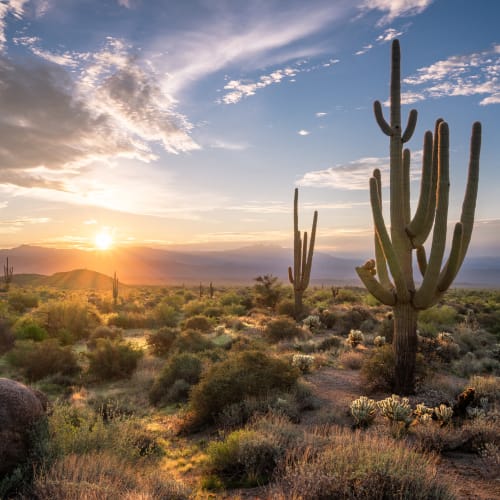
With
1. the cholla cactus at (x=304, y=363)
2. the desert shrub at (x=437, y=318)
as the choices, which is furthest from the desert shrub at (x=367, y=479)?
the desert shrub at (x=437, y=318)

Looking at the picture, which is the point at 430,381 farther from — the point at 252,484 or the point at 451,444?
the point at 252,484

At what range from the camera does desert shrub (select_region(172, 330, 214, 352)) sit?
15.8 meters

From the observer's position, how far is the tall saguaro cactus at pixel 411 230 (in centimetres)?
939

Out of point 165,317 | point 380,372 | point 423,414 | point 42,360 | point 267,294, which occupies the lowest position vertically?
point 165,317

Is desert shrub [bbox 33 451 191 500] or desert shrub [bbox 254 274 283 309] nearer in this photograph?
desert shrub [bbox 33 451 191 500]

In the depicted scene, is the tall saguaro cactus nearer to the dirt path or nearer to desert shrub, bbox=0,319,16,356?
the dirt path

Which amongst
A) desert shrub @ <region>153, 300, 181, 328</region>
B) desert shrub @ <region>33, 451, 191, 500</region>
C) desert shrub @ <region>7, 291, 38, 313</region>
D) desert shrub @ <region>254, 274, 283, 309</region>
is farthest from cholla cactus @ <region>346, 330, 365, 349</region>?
desert shrub @ <region>7, 291, 38, 313</region>

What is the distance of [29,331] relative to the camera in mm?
17953

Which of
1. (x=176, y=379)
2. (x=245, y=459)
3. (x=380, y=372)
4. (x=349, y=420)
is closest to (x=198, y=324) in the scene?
(x=176, y=379)

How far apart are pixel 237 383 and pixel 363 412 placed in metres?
2.82

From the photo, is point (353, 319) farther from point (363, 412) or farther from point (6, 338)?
point (6, 338)

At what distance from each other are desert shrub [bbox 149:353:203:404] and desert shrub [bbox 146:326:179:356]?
4.33 metres

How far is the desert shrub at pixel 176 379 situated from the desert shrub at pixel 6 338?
852 centimetres

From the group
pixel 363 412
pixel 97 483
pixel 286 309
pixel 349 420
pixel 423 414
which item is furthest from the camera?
pixel 286 309
